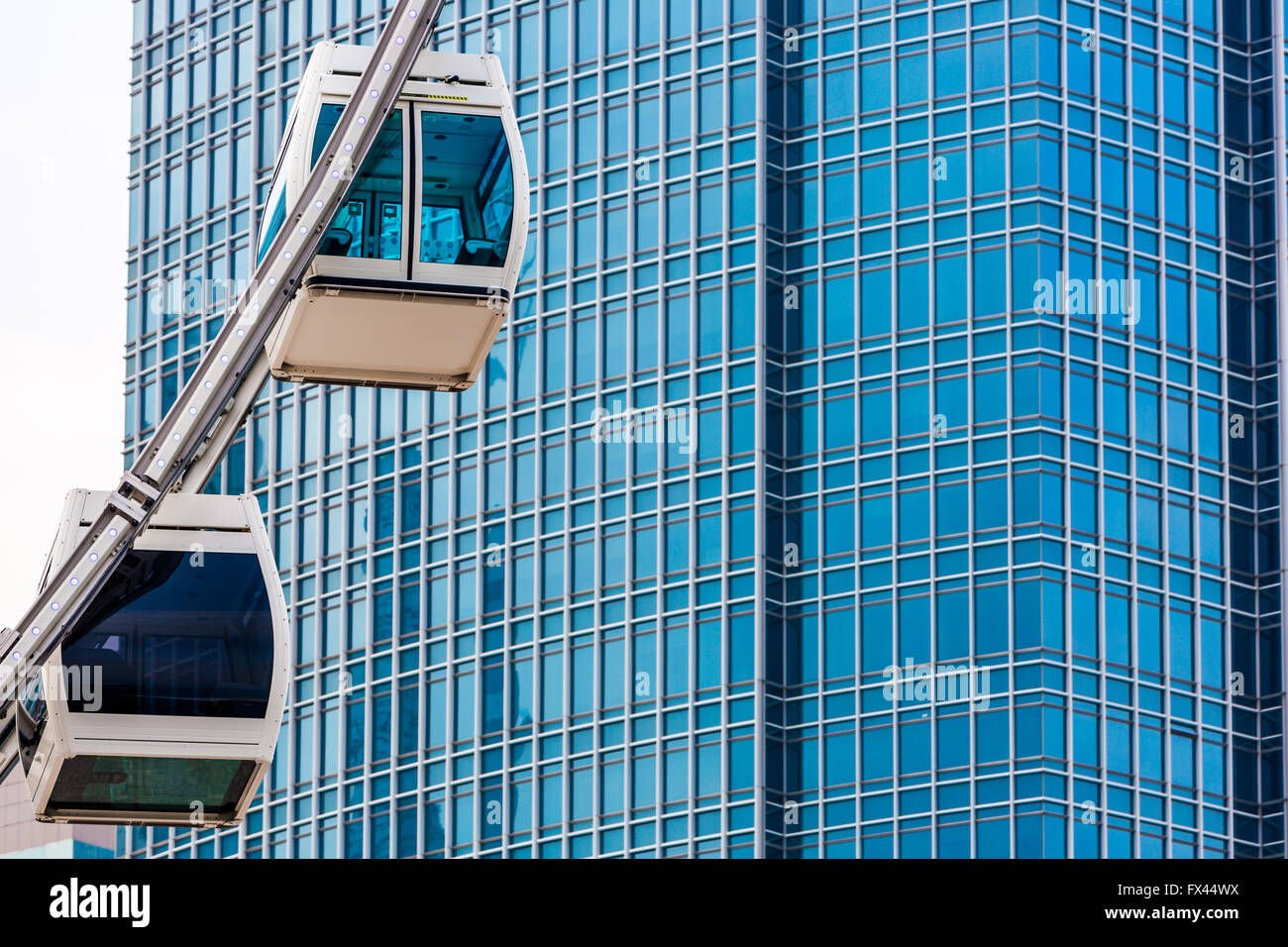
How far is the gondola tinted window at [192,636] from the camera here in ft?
45.1

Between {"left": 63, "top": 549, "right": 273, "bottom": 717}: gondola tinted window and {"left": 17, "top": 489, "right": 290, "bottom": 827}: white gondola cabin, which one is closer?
{"left": 17, "top": 489, "right": 290, "bottom": 827}: white gondola cabin

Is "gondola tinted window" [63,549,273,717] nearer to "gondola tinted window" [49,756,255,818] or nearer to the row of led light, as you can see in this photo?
"gondola tinted window" [49,756,255,818]

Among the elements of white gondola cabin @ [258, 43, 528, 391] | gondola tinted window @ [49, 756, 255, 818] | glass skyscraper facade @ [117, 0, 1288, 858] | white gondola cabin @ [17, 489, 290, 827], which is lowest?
gondola tinted window @ [49, 756, 255, 818]

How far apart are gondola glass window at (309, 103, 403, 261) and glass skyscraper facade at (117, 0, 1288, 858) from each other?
97.9 metres

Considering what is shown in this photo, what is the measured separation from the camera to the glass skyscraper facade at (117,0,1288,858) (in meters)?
117

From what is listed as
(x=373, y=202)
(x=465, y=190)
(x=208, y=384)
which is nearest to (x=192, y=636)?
(x=208, y=384)

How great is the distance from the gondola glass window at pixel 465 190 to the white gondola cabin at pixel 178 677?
149 centimetres

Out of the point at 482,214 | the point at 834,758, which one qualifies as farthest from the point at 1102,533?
the point at 482,214

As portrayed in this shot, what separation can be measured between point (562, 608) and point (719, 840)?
12.2 m

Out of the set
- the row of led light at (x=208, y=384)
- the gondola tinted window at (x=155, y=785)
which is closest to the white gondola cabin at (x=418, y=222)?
the row of led light at (x=208, y=384)

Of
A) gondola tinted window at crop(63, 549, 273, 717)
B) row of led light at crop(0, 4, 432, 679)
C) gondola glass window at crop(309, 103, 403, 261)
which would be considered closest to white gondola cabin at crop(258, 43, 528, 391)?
gondola glass window at crop(309, 103, 403, 261)

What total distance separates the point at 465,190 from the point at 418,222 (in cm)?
43

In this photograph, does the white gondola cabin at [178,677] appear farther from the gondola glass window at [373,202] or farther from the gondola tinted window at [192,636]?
the gondola glass window at [373,202]
